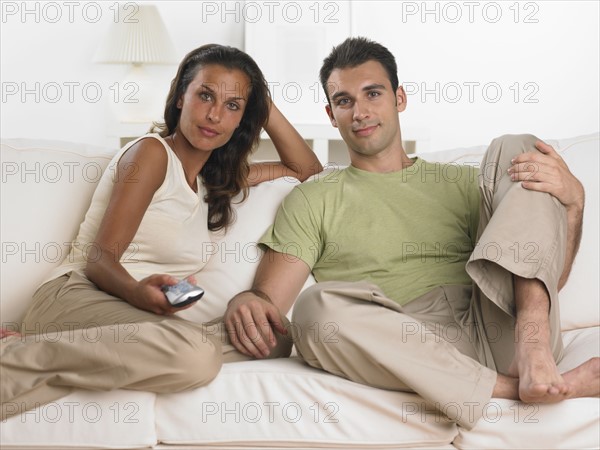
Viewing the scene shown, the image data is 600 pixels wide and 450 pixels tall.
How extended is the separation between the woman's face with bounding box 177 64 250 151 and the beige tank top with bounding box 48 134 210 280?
88 millimetres

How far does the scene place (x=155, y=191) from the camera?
204cm

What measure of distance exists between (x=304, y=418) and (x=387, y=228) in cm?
60

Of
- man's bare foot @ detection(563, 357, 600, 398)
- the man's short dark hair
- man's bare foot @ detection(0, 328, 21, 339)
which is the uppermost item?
the man's short dark hair

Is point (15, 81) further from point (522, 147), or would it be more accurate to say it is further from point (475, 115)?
point (522, 147)

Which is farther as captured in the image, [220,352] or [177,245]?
[177,245]

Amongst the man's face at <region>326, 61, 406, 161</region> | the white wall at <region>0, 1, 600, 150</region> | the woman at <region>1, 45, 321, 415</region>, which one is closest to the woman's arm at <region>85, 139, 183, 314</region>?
the woman at <region>1, 45, 321, 415</region>

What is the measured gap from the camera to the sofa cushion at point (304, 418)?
166 cm

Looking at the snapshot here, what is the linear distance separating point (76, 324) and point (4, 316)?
0.34m

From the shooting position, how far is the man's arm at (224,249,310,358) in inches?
72.1

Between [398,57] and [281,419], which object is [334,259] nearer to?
[281,419]

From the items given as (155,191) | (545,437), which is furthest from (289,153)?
(545,437)

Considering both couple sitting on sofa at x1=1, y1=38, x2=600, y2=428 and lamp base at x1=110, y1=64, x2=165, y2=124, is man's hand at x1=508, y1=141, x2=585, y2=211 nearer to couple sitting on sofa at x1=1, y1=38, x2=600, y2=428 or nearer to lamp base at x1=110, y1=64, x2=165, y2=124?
couple sitting on sofa at x1=1, y1=38, x2=600, y2=428

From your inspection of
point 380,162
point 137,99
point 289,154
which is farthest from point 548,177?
point 137,99

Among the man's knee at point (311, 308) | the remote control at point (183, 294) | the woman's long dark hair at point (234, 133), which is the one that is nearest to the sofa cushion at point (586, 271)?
the man's knee at point (311, 308)
